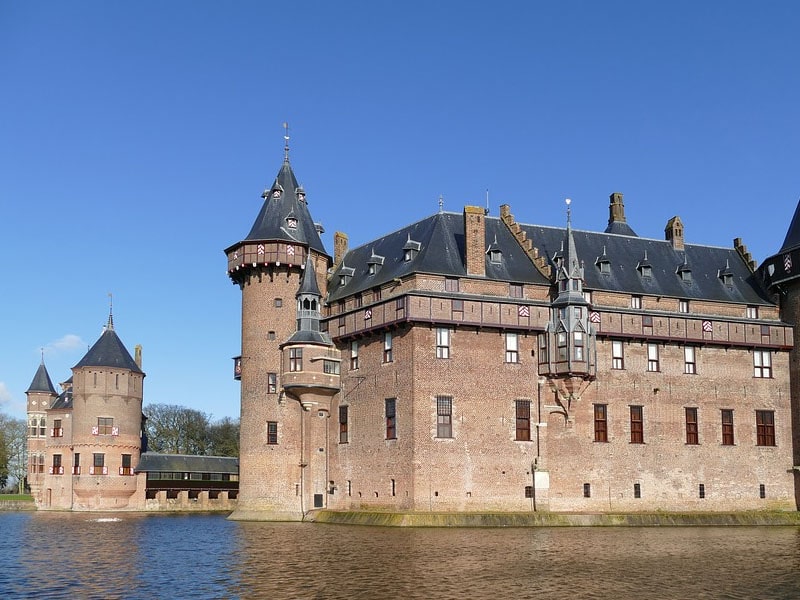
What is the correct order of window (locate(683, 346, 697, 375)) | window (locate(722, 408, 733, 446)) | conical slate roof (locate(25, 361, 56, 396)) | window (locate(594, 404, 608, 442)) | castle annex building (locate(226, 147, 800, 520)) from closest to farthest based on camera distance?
castle annex building (locate(226, 147, 800, 520)) → window (locate(594, 404, 608, 442)) → window (locate(683, 346, 697, 375)) → window (locate(722, 408, 733, 446)) → conical slate roof (locate(25, 361, 56, 396))

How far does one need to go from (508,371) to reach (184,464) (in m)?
31.9

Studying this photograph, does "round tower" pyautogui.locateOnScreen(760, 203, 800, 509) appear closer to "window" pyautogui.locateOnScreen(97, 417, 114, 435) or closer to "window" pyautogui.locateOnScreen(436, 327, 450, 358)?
"window" pyautogui.locateOnScreen(436, 327, 450, 358)

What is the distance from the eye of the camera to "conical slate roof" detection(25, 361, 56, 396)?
8788 centimetres

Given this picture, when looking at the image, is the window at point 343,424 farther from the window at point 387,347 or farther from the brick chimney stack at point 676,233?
the brick chimney stack at point 676,233

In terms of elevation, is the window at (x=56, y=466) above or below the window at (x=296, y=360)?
below

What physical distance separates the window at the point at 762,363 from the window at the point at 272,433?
25315mm

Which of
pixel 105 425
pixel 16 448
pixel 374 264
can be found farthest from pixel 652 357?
pixel 16 448

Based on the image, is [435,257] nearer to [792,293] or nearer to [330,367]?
[330,367]

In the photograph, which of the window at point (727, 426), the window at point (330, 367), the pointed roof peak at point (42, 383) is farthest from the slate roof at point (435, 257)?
the pointed roof peak at point (42, 383)

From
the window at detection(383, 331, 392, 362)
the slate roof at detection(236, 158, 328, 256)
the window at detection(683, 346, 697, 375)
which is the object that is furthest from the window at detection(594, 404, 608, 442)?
the slate roof at detection(236, 158, 328, 256)

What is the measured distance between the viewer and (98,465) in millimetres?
67125

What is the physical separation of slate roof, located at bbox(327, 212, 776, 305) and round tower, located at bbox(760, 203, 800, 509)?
Result: 1.13 m

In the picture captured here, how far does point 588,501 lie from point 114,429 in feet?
113

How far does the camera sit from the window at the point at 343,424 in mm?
51312
